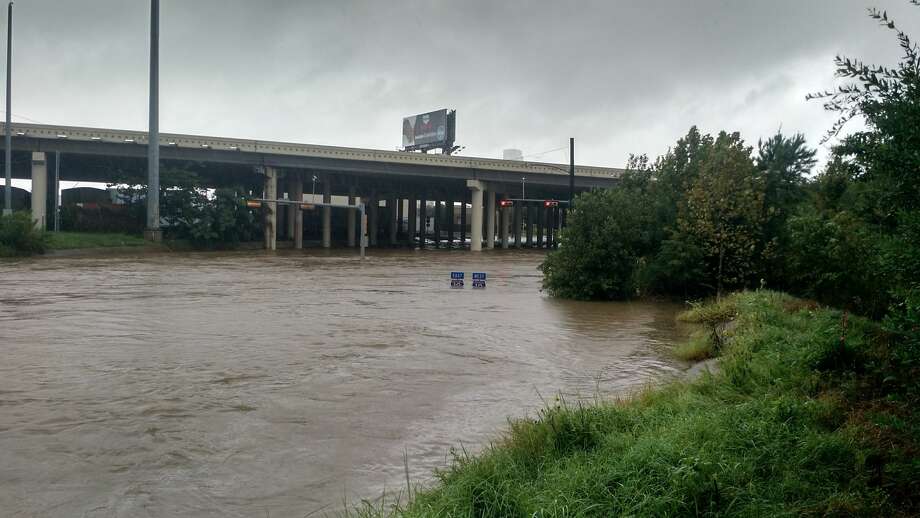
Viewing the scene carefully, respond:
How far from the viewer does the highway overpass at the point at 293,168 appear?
5641cm

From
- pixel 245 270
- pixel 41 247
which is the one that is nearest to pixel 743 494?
pixel 245 270

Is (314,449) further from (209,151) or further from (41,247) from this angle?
(209,151)

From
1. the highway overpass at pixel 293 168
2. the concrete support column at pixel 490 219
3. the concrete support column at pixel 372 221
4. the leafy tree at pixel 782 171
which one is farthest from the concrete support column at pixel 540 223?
the leafy tree at pixel 782 171

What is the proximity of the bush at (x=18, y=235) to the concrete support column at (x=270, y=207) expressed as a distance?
22.3 m

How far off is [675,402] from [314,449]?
11.5ft

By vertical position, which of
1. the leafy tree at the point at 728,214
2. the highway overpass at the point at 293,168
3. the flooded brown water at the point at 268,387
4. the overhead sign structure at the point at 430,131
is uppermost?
the overhead sign structure at the point at 430,131

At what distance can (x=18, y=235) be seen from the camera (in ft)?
139

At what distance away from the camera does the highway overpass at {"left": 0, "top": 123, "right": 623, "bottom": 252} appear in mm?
56406

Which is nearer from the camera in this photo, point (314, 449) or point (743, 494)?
point (743, 494)

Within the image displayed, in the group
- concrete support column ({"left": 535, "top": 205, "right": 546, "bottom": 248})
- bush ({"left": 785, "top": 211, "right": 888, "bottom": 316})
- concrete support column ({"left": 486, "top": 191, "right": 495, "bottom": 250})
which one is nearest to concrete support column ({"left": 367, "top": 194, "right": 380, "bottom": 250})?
concrete support column ({"left": 486, "top": 191, "right": 495, "bottom": 250})

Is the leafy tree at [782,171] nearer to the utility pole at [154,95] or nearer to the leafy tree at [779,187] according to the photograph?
the leafy tree at [779,187]

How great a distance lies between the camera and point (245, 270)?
3734 cm

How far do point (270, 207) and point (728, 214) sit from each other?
164 feet

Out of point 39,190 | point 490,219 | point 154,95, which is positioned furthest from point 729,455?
point 490,219
